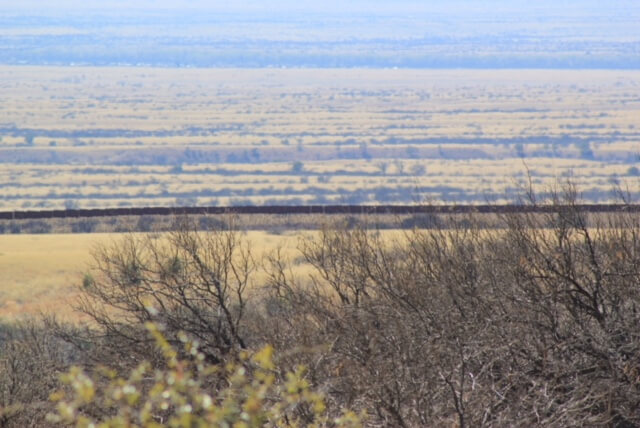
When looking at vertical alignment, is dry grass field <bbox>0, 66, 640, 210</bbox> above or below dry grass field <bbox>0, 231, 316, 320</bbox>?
below

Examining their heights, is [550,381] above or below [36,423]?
above

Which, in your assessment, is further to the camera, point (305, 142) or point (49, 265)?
point (305, 142)

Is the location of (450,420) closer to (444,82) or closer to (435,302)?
(435,302)

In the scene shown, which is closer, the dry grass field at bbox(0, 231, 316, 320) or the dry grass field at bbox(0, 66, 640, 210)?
the dry grass field at bbox(0, 231, 316, 320)

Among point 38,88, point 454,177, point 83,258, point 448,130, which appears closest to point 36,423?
point 83,258

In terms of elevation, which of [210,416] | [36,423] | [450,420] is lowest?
[36,423]

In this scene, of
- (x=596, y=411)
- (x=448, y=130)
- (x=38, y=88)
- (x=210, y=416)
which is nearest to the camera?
(x=210, y=416)

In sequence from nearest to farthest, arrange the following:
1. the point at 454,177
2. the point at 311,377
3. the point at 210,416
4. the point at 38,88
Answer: the point at 210,416
the point at 311,377
the point at 454,177
the point at 38,88

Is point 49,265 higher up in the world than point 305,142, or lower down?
higher up
